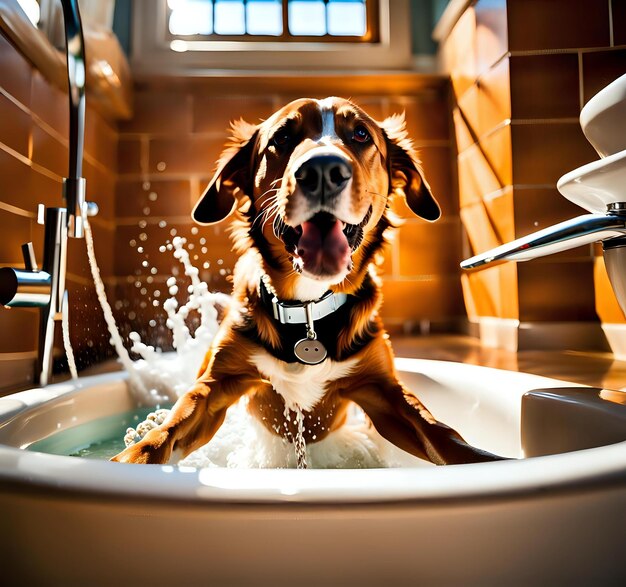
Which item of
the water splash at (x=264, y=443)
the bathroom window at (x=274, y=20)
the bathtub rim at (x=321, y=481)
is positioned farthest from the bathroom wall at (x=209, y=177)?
the bathtub rim at (x=321, y=481)

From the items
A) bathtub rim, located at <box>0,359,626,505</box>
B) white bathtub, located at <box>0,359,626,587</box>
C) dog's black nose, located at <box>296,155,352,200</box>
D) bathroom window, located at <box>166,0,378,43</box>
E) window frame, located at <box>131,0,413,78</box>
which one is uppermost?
bathroom window, located at <box>166,0,378,43</box>

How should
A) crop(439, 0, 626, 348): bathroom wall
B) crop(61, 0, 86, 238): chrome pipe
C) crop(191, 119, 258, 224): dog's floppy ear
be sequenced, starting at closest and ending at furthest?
crop(61, 0, 86, 238): chrome pipe → crop(191, 119, 258, 224): dog's floppy ear → crop(439, 0, 626, 348): bathroom wall

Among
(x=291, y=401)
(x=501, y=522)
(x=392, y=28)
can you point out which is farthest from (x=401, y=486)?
(x=392, y=28)

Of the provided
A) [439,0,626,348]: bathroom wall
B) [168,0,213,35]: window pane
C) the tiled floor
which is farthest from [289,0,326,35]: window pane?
the tiled floor

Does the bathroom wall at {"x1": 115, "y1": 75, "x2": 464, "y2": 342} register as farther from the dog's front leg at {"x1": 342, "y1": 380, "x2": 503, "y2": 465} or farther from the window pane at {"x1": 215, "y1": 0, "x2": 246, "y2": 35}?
the dog's front leg at {"x1": 342, "y1": 380, "x2": 503, "y2": 465}

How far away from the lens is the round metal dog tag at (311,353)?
0.92 meters

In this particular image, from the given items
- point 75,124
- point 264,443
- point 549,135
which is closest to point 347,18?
point 549,135

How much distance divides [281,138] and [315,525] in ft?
2.73

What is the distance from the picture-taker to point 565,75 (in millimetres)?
2037

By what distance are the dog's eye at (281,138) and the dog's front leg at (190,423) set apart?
0.46m

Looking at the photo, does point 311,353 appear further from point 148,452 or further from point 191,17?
point 191,17

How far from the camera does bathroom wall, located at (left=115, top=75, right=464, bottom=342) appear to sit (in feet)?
8.46

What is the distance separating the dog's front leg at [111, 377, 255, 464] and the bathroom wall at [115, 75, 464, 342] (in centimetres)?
162

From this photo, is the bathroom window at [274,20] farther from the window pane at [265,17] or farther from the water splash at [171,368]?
the water splash at [171,368]
